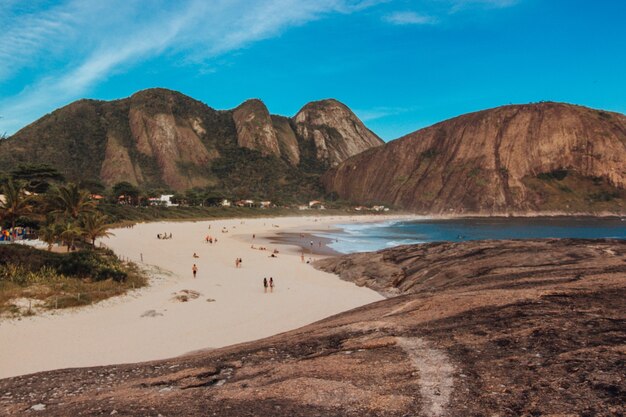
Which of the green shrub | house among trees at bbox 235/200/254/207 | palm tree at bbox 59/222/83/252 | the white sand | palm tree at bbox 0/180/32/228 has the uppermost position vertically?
the green shrub

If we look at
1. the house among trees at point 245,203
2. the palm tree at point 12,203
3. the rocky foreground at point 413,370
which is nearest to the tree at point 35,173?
the palm tree at point 12,203

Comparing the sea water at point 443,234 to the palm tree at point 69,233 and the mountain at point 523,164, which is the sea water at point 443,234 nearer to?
the palm tree at point 69,233

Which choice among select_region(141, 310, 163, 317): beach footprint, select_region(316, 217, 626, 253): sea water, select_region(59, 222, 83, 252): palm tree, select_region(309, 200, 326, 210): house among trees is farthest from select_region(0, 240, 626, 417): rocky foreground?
select_region(309, 200, 326, 210): house among trees

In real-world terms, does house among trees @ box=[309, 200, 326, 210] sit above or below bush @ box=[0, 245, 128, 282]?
above

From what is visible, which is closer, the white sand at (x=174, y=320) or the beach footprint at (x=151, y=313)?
the white sand at (x=174, y=320)

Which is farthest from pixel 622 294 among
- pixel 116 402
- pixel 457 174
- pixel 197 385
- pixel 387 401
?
pixel 457 174

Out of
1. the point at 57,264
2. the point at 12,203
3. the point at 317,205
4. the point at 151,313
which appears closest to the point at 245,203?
the point at 317,205

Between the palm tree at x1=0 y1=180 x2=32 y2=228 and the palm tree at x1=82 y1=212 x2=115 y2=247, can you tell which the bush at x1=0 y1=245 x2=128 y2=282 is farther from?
the palm tree at x1=0 y1=180 x2=32 y2=228
